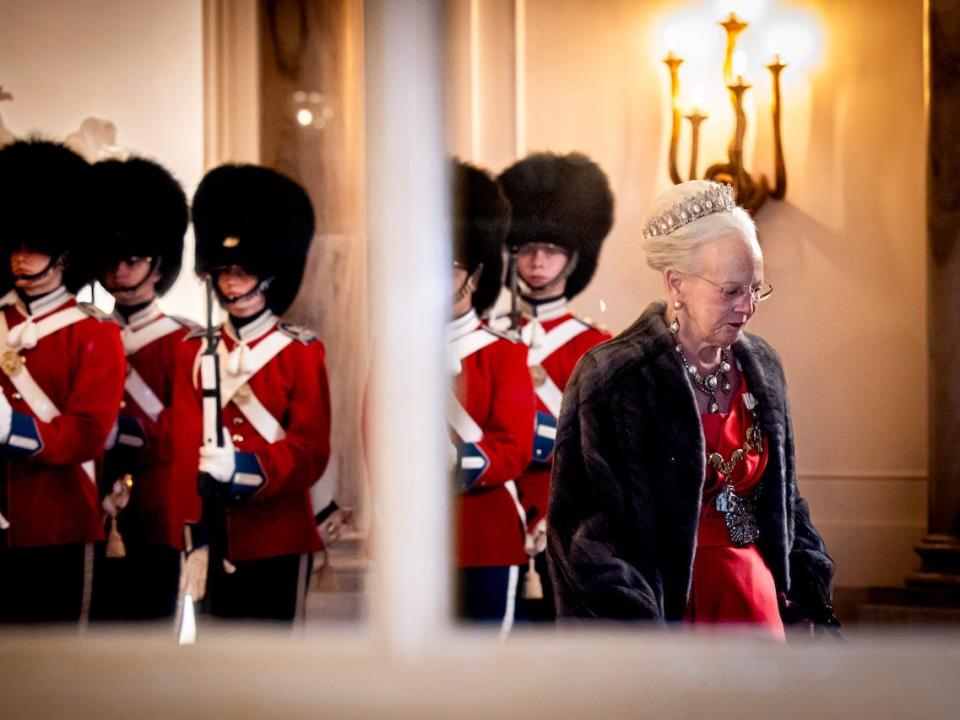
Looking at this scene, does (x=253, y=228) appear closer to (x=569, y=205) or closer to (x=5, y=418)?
(x=5, y=418)

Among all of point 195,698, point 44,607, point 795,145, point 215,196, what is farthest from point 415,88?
point 795,145

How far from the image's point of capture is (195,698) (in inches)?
36.7

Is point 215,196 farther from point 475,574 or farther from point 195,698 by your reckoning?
point 195,698

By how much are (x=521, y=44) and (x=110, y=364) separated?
1086 mm

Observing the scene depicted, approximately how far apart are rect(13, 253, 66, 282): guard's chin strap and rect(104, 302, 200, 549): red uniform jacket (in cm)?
16

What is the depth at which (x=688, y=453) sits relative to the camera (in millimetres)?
2246

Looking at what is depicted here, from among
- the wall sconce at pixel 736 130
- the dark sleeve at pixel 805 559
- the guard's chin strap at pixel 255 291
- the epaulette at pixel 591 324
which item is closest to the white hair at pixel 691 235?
the dark sleeve at pixel 805 559

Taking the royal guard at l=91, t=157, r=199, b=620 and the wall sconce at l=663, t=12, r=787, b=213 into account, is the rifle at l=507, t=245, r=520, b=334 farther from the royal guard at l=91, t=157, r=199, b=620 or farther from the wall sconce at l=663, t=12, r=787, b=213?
the royal guard at l=91, t=157, r=199, b=620

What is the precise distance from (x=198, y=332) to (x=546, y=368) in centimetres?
74

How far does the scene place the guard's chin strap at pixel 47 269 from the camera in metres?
3.03

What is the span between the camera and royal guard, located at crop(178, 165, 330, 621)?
286 cm

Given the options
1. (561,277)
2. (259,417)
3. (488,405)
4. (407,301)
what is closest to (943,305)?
(561,277)

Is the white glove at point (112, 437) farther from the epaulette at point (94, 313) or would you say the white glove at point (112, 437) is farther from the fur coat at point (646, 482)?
the fur coat at point (646, 482)

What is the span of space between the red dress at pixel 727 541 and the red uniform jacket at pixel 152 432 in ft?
4.03
